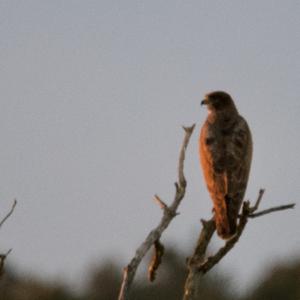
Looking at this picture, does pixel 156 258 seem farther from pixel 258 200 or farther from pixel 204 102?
pixel 204 102

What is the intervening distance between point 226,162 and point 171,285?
72683 millimetres

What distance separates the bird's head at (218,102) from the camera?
19.6 meters

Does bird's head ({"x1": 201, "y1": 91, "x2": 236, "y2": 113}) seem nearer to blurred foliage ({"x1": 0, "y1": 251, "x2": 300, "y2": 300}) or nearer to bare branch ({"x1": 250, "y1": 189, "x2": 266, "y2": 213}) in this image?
bare branch ({"x1": 250, "y1": 189, "x2": 266, "y2": 213})

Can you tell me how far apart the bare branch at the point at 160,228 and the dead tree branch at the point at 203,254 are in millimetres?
581

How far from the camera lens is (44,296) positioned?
234 feet

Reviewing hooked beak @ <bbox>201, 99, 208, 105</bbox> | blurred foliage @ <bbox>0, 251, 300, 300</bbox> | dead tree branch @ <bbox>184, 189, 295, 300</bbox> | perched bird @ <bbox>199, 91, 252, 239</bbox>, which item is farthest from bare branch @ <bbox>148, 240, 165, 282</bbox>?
blurred foliage @ <bbox>0, 251, 300, 300</bbox>

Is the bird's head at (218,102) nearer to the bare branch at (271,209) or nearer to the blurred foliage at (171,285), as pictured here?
the bare branch at (271,209)

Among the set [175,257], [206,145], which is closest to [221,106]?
[206,145]

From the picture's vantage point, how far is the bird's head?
1958 cm

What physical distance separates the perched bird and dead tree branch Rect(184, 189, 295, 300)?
5.49 feet

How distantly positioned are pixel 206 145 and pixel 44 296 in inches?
2180

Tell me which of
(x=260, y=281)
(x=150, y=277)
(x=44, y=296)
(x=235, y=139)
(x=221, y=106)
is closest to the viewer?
(x=150, y=277)

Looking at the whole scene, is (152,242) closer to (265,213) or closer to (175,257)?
(265,213)

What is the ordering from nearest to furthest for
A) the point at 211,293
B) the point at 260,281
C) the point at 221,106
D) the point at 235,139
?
1. the point at 235,139
2. the point at 221,106
3. the point at 211,293
4. the point at 260,281
